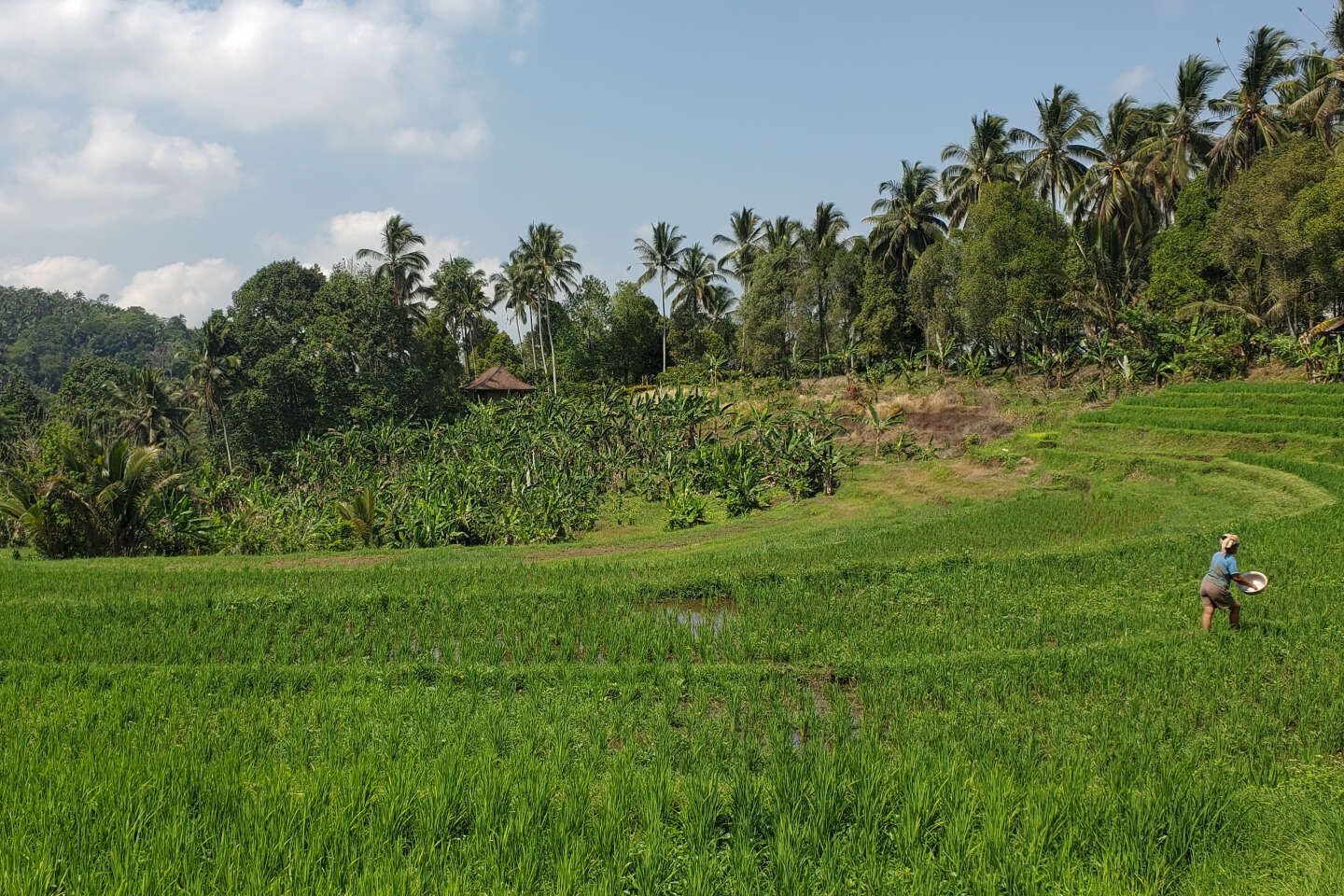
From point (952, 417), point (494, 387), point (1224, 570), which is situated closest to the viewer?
point (1224, 570)

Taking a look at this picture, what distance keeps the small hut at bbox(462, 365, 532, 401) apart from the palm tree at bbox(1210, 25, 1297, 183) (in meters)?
30.3

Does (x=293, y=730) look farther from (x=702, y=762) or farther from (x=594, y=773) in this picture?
(x=702, y=762)

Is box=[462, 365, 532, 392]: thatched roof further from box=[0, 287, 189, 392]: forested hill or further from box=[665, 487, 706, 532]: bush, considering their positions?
box=[0, 287, 189, 392]: forested hill

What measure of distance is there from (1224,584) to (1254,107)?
88.5ft

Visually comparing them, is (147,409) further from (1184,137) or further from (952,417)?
(1184,137)

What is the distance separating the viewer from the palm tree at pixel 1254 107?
27.5m

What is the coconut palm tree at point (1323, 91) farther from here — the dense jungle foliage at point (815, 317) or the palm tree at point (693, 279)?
the palm tree at point (693, 279)

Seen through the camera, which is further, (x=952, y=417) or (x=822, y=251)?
(x=822, y=251)

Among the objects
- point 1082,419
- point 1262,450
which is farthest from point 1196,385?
point 1262,450

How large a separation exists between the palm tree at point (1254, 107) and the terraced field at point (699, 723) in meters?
19.9

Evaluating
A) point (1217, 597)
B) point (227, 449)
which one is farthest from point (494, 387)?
point (1217, 597)

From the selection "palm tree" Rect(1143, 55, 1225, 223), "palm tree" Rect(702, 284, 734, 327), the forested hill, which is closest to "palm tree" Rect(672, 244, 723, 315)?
"palm tree" Rect(702, 284, 734, 327)

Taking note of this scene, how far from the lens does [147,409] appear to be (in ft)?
127

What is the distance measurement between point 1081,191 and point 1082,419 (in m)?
13.2
